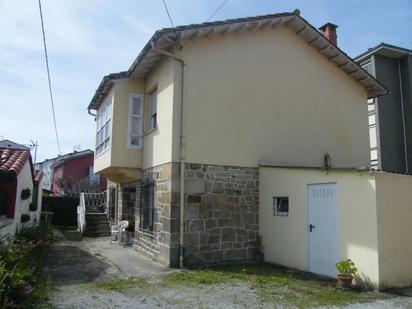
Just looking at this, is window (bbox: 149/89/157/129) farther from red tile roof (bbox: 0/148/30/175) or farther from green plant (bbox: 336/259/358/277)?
green plant (bbox: 336/259/358/277)

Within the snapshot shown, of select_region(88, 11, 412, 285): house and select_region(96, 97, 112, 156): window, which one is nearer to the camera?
select_region(88, 11, 412, 285): house

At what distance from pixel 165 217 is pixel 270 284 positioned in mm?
3425

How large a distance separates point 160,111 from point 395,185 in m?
6.51

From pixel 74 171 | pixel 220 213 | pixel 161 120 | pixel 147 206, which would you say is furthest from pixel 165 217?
pixel 74 171

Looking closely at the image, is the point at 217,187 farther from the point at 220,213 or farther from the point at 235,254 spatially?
the point at 235,254

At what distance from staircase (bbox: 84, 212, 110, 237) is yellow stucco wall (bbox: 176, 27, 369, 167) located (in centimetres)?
933

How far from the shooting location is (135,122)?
12820 millimetres

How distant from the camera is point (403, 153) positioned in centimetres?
1911

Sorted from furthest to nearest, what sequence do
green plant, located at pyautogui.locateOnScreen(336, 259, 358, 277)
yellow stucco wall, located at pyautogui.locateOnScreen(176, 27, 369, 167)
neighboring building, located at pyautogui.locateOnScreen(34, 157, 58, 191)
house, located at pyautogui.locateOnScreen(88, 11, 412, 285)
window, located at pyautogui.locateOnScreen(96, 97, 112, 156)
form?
1. neighboring building, located at pyautogui.locateOnScreen(34, 157, 58, 191)
2. window, located at pyautogui.locateOnScreen(96, 97, 112, 156)
3. yellow stucco wall, located at pyautogui.locateOnScreen(176, 27, 369, 167)
4. house, located at pyautogui.locateOnScreen(88, 11, 412, 285)
5. green plant, located at pyautogui.locateOnScreen(336, 259, 358, 277)

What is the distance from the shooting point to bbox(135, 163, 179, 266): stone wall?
32.1ft

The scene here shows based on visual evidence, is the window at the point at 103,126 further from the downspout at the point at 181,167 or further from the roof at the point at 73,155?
the roof at the point at 73,155

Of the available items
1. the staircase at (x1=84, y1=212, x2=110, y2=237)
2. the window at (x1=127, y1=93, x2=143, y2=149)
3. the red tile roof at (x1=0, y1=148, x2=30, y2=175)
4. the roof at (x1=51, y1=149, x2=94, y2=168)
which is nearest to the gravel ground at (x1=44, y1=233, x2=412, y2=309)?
the red tile roof at (x1=0, y1=148, x2=30, y2=175)

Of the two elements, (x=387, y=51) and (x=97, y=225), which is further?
(x=387, y=51)

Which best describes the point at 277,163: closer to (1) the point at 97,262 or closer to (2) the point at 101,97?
(1) the point at 97,262
